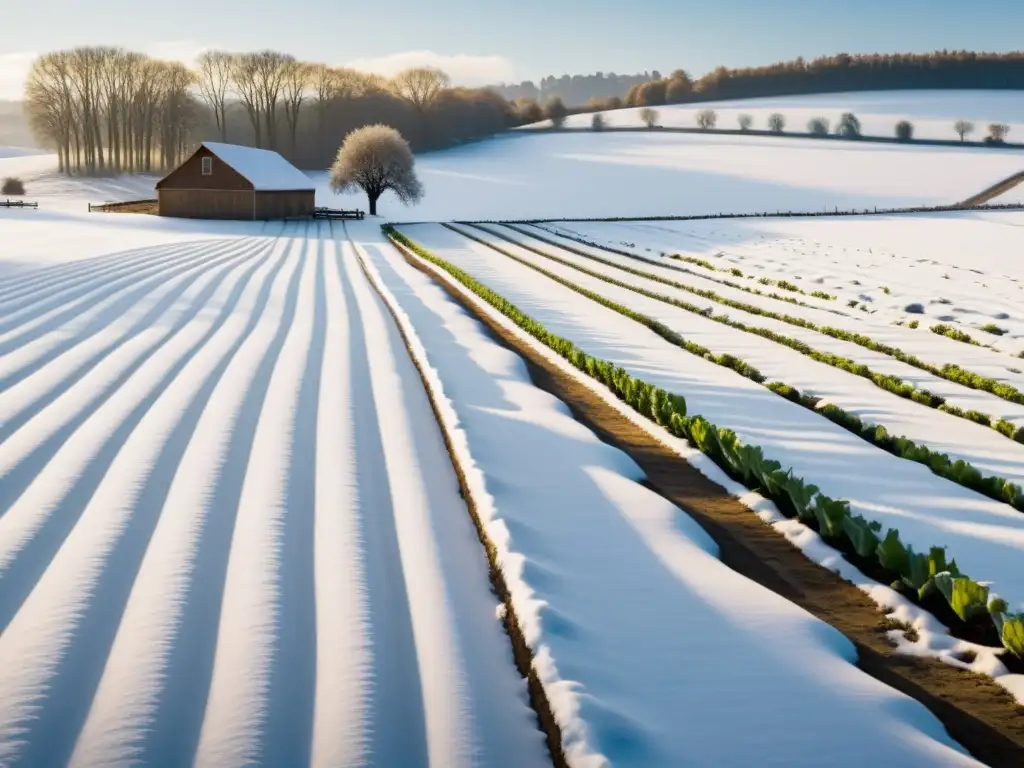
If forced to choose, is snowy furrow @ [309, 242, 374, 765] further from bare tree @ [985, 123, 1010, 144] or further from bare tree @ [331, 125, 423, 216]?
bare tree @ [985, 123, 1010, 144]

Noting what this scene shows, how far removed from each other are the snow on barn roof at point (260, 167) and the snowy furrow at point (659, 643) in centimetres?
5033

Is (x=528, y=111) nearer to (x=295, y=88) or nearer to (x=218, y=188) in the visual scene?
(x=295, y=88)

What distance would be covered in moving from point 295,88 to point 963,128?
6984cm

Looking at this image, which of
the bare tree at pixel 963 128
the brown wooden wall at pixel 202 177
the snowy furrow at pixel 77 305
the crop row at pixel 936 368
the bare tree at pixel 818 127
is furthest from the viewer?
the bare tree at pixel 818 127

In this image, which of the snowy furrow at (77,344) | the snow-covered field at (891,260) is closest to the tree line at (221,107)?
the snow-covered field at (891,260)

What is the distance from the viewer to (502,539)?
770 centimetres

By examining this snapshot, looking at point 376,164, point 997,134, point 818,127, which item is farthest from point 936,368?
point 818,127

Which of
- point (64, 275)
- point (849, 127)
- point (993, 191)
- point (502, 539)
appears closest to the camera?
point (502, 539)

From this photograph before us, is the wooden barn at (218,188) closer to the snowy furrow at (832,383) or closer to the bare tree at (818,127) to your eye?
the snowy furrow at (832,383)

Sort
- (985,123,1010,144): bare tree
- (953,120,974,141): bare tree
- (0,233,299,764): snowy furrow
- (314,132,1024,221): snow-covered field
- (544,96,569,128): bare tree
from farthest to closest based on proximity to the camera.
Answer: (544,96,569,128): bare tree
(953,120,974,141): bare tree
(985,123,1010,144): bare tree
(314,132,1024,221): snow-covered field
(0,233,299,764): snowy furrow

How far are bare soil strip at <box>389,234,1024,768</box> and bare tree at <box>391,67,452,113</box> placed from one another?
325 feet

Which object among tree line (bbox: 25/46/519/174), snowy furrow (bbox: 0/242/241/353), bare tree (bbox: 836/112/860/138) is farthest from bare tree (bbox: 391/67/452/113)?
snowy furrow (bbox: 0/242/241/353)

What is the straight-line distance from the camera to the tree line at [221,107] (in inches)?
3489

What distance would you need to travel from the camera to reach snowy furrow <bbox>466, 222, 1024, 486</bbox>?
11.0 m
